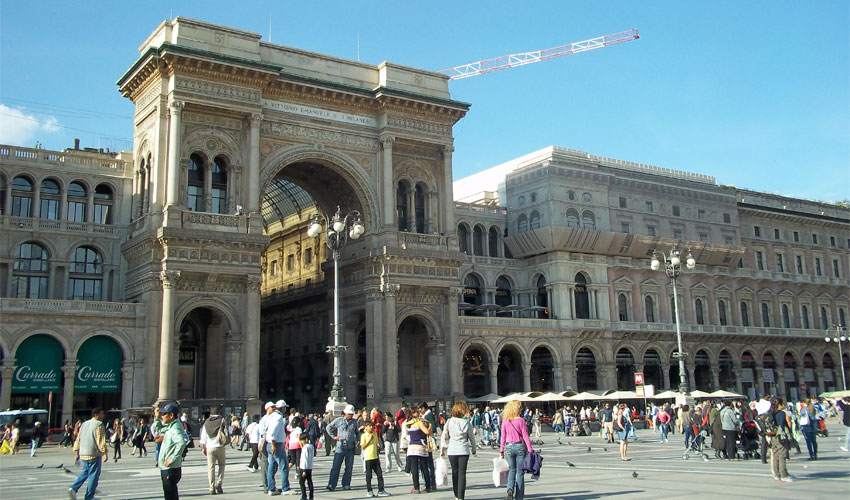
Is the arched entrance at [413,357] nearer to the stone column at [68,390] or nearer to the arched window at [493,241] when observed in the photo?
the arched window at [493,241]

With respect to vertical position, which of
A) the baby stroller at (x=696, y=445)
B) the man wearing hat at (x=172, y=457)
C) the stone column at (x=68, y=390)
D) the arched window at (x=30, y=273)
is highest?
the arched window at (x=30, y=273)

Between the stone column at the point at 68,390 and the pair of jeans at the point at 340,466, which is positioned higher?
the stone column at the point at 68,390

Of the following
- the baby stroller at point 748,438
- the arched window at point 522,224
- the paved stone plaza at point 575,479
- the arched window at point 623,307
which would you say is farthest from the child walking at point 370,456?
the arched window at point 623,307

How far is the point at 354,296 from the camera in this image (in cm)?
5406

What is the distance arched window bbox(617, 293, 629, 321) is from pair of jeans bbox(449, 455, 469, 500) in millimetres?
53337

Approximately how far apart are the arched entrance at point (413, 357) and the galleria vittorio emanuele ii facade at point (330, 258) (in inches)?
5.7

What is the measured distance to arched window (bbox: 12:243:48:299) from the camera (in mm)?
48094

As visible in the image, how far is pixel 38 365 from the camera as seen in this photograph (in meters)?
43.9

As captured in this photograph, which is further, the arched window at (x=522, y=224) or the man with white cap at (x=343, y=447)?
the arched window at (x=522, y=224)

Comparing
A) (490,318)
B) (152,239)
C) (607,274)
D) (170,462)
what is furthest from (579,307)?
(170,462)

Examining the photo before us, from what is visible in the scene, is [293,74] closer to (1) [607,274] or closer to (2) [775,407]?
(1) [607,274]

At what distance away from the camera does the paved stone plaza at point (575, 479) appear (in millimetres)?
16766

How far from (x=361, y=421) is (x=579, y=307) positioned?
44.9 metres

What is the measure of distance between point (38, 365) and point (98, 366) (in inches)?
113
